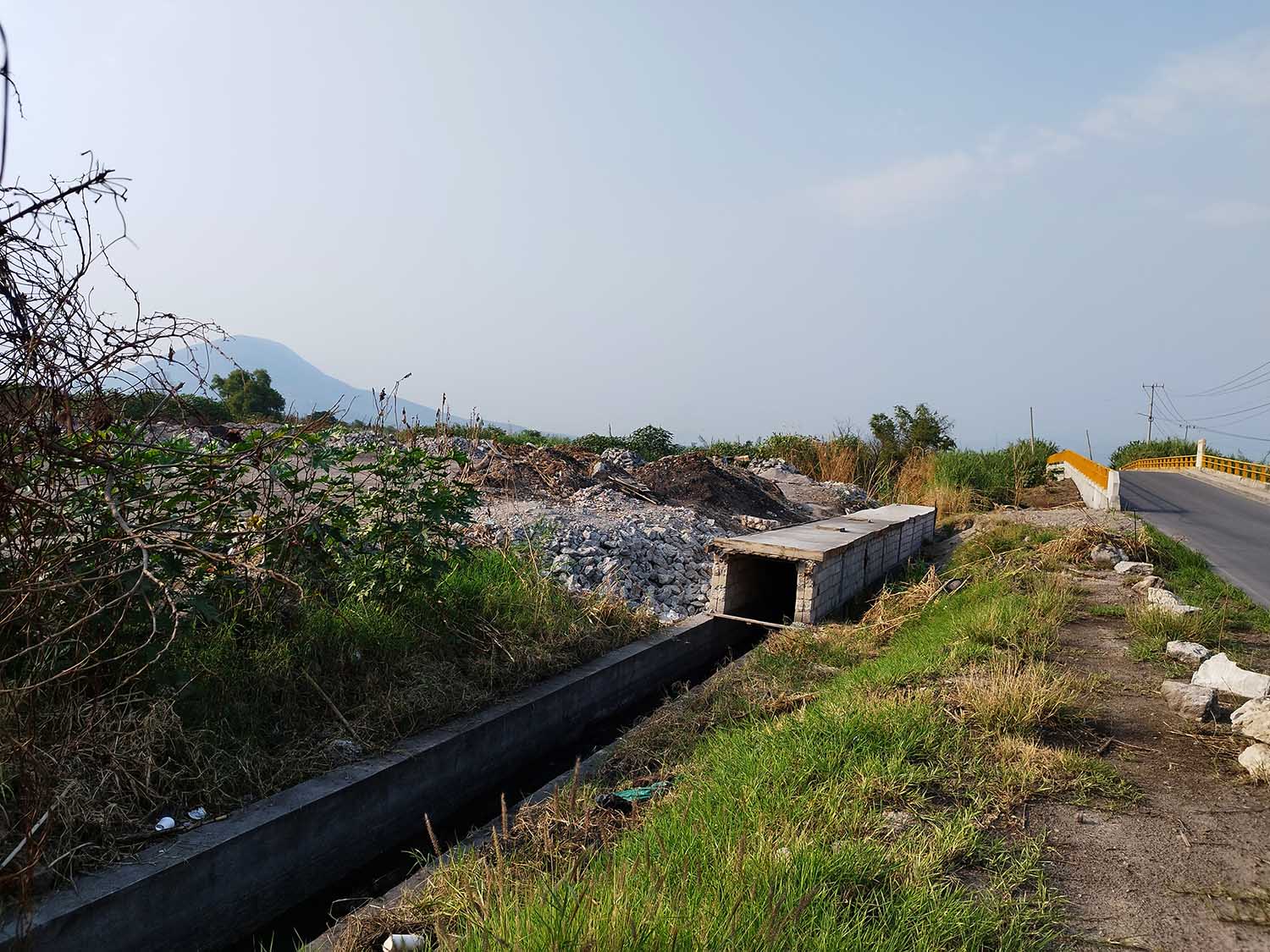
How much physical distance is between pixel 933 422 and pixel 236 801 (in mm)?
23464

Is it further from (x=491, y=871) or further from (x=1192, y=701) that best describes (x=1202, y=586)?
(x=491, y=871)

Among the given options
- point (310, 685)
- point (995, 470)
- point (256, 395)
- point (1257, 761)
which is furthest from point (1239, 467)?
point (256, 395)

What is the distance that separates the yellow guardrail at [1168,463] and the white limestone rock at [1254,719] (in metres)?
32.0

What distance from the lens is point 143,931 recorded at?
3514 millimetres

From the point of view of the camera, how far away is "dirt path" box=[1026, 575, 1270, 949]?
9.14 feet

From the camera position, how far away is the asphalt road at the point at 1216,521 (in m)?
9.48

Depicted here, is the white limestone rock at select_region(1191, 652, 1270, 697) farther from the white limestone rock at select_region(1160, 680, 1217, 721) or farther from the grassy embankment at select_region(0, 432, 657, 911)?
the grassy embankment at select_region(0, 432, 657, 911)

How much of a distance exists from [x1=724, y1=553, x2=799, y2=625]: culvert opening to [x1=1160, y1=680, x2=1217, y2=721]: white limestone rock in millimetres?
4267

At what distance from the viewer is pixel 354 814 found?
454cm

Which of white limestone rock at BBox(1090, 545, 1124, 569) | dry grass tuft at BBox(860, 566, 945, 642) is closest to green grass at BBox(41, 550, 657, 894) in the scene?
dry grass tuft at BBox(860, 566, 945, 642)

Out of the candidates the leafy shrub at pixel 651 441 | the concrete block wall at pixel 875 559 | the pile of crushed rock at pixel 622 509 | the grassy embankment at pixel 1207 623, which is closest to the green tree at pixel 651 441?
the leafy shrub at pixel 651 441

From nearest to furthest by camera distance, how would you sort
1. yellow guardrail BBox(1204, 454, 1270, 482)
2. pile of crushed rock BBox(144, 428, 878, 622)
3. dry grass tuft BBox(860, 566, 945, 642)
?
dry grass tuft BBox(860, 566, 945, 642), pile of crushed rock BBox(144, 428, 878, 622), yellow guardrail BBox(1204, 454, 1270, 482)

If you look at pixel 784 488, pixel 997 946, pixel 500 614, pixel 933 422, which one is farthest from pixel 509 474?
pixel 933 422

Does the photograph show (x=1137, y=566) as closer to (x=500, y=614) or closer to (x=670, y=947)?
(x=500, y=614)
